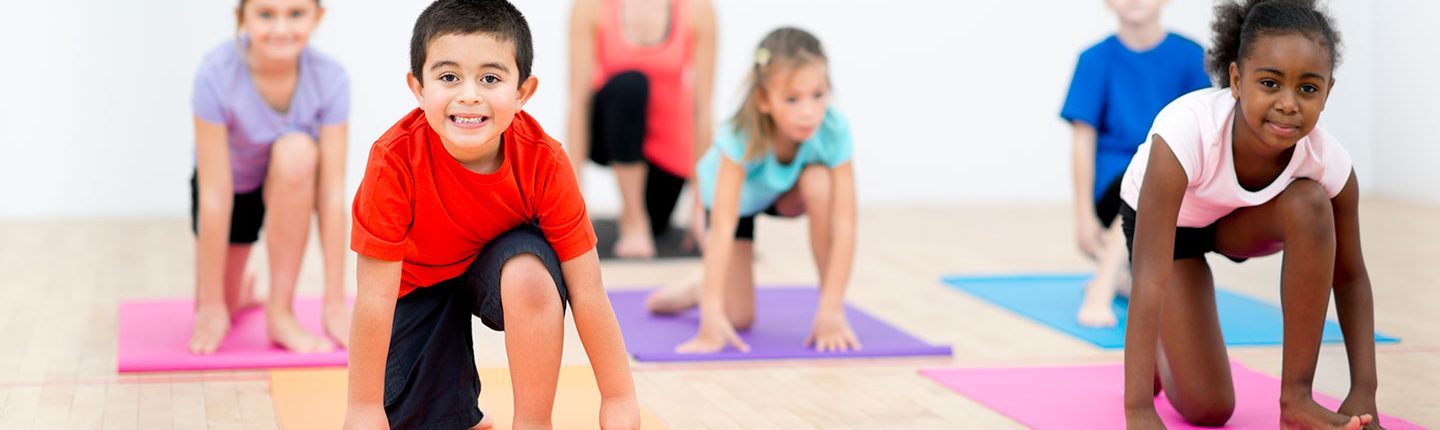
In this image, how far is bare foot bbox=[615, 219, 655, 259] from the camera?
4.69m

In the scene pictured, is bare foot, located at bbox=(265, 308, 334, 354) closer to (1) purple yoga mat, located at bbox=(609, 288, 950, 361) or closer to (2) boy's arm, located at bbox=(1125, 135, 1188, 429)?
(1) purple yoga mat, located at bbox=(609, 288, 950, 361)

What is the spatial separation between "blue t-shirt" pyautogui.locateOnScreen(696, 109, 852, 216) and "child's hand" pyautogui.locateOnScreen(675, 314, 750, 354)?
0.81 feet

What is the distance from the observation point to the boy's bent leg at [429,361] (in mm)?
2434

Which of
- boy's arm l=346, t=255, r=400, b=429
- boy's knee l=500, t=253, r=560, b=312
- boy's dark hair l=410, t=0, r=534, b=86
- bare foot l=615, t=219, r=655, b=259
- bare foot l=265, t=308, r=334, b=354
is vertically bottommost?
bare foot l=615, t=219, r=655, b=259

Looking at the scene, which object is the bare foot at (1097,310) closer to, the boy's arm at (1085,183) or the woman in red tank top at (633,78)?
the boy's arm at (1085,183)

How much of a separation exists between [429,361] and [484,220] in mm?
263

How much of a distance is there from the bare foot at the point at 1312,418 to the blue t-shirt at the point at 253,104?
181cm

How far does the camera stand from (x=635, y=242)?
4742 millimetres

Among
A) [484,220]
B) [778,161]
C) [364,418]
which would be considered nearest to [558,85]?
[778,161]

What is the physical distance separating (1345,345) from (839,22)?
12.2ft

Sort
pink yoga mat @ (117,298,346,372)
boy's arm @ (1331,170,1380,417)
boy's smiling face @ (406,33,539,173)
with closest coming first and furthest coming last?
1. boy's smiling face @ (406,33,539,173)
2. boy's arm @ (1331,170,1380,417)
3. pink yoga mat @ (117,298,346,372)

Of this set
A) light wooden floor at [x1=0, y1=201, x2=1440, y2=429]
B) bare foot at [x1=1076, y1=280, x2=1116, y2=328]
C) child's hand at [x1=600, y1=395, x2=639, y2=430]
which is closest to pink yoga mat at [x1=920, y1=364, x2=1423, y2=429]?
light wooden floor at [x1=0, y1=201, x2=1440, y2=429]

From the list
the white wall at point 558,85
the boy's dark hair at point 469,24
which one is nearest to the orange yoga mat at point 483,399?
the boy's dark hair at point 469,24

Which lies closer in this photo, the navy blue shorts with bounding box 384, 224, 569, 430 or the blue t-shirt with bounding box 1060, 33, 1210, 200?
the navy blue shorts with bounding box 384, 224, 569, 430
